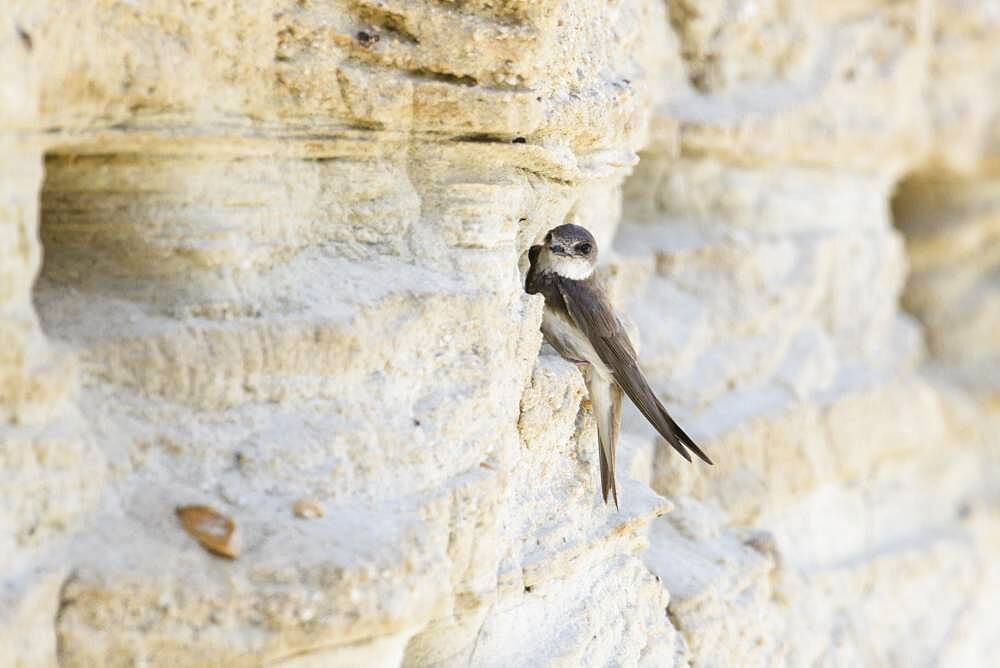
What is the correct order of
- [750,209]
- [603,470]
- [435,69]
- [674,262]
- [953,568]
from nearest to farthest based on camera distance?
[435,69] → [603,470] → [674,262] → [750,209] → [953,568]

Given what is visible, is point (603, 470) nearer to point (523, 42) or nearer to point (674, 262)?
point (523, 42)

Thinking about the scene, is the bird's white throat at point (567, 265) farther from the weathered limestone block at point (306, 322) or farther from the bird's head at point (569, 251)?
the weathered limestone block at point (306, 322)

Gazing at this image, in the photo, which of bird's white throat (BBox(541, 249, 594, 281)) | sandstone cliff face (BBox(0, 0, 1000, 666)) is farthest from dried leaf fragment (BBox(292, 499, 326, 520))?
bird's white throat (BBox(541, 249, 594, 281))

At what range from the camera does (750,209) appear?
419cm

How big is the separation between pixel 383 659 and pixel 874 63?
3307 mm

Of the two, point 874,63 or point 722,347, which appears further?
point 874,63

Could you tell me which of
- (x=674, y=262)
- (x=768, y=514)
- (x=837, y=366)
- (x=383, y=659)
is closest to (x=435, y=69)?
(x=383, y=659)

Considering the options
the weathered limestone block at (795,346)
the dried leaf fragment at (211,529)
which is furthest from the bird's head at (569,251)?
the dried leaf fragment at (211,529)

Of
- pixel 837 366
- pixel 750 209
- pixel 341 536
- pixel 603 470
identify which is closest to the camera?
pixel 341 536

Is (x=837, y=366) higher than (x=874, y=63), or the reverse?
(x=874, y=63)

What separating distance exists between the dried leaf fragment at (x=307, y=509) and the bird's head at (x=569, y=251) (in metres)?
0.95

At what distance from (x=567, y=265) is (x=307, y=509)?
3.29 ft

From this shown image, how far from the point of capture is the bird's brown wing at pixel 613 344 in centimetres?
265

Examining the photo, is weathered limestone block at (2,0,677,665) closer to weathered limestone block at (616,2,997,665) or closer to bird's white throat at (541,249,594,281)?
bird's white throat at (541,249,594,281)
